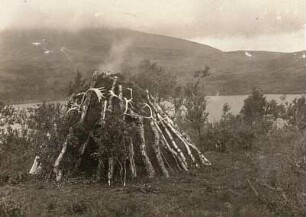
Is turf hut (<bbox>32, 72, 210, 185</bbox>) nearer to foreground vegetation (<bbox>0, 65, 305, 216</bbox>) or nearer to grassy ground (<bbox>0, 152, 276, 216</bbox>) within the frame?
foreground vegetation (<bbox>0, 65, 305, 216</bbox>)

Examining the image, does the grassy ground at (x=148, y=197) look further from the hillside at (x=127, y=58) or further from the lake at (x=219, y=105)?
the hillside at (x=127, y=58)

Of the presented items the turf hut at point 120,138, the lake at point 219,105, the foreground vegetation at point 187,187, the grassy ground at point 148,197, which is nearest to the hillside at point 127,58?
the lake at point 219,105

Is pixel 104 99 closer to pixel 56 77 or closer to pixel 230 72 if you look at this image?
pixel 56 77

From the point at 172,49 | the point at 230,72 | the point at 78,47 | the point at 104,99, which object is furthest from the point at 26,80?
the point at 104,99

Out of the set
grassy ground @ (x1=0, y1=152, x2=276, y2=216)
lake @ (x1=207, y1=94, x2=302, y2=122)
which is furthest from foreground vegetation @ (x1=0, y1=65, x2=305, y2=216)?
lake @ (x1=207, y1=94, x2=302, y2=122)

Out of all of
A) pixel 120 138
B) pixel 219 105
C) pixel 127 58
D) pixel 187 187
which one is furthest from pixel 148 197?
pixel 127 58

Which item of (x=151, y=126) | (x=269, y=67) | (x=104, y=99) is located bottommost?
(x=151, y=126)

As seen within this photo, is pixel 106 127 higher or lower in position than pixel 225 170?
higher
